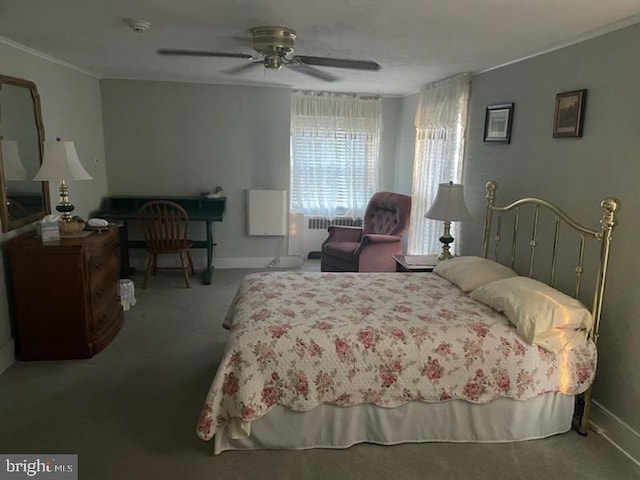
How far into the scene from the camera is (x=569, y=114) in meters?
2.75

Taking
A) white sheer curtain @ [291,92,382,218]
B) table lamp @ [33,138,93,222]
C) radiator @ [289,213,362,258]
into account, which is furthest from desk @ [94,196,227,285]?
table lamp @ [33,138,93,222]

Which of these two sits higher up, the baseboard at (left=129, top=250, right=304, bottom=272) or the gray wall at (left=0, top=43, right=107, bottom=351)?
the gray wall at (left=0, top=43, right=107, bottom=351)

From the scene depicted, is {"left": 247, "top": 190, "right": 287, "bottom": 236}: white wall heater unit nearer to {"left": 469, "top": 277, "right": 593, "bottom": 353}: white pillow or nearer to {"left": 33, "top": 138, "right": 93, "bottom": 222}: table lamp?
{"left": 33, "top": 138, "right": 93, "bottom": 222}: table lamp

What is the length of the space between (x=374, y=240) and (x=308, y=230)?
65.2 inches

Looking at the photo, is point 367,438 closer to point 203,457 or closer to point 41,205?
point 203,457

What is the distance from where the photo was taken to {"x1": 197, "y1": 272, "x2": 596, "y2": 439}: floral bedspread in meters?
2.16

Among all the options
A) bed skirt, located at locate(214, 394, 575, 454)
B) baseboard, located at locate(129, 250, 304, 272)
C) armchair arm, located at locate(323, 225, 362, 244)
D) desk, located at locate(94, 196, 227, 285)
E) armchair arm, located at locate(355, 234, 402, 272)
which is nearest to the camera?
bed skirt, located at locate(214, 394, 575, 454)

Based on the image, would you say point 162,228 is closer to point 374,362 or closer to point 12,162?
point 12,162

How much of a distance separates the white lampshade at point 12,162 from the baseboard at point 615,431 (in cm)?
386

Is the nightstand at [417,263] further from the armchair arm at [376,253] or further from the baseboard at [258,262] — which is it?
the baseboard at [258,262]

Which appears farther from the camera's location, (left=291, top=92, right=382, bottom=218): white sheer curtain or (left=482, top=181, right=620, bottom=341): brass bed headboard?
(left=291, top=92, right=382, bottom=218): white sheer curtain

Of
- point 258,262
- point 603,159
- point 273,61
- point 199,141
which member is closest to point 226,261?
point 258,262

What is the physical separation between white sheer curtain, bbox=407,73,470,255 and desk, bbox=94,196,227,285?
2154 millimetres

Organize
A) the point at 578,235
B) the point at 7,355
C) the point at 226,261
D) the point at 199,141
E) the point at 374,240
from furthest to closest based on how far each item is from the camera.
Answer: the point at 226,261
the point at 199,141
the point at 374,240
the point at 7,355
the point at 578,235
